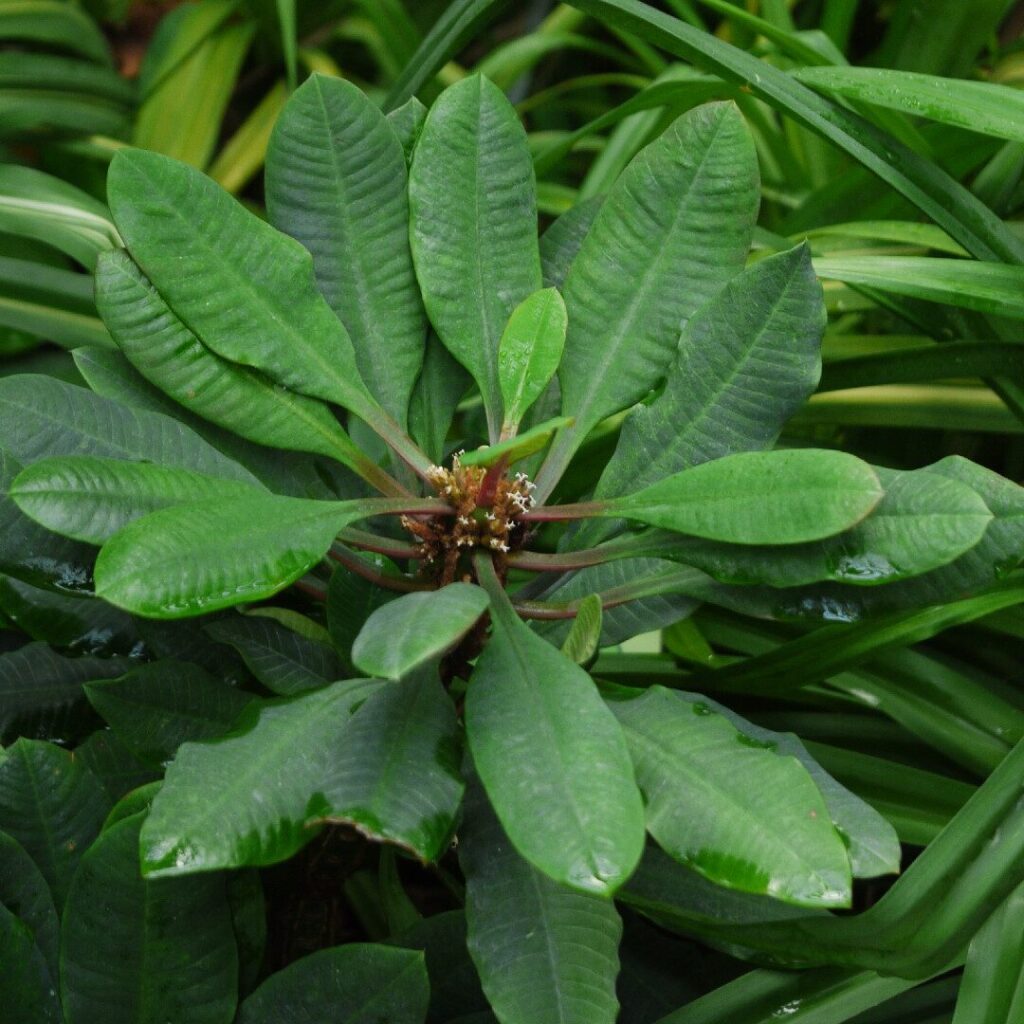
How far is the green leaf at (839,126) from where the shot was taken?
867 millimetres

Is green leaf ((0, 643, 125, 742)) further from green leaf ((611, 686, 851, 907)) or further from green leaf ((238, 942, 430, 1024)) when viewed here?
green leaf ((611, 686, 851, 907))

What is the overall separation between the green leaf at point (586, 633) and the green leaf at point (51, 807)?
323mm

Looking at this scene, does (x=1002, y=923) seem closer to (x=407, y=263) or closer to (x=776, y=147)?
(x=407, y=263)

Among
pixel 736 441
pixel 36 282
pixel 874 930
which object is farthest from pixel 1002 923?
pixel 36 282

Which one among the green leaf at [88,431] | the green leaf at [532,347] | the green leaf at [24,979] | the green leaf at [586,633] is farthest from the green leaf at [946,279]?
the green leaf at [24,979]

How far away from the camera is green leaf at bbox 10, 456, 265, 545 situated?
1.91ft

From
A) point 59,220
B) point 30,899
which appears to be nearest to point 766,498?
point 30,899

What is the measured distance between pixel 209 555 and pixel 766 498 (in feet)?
0.97

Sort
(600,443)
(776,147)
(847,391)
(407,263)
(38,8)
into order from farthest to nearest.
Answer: (38,8)
(776,147)
(847,391)
(600,443)
(407,263)

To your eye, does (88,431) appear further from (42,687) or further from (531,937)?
(531,937)

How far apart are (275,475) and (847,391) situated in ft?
1.91

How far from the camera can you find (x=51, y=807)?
0.69 metres

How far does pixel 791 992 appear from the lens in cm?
73

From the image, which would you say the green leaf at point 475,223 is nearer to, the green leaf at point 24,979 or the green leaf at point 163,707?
the green leaf at point 163,707
